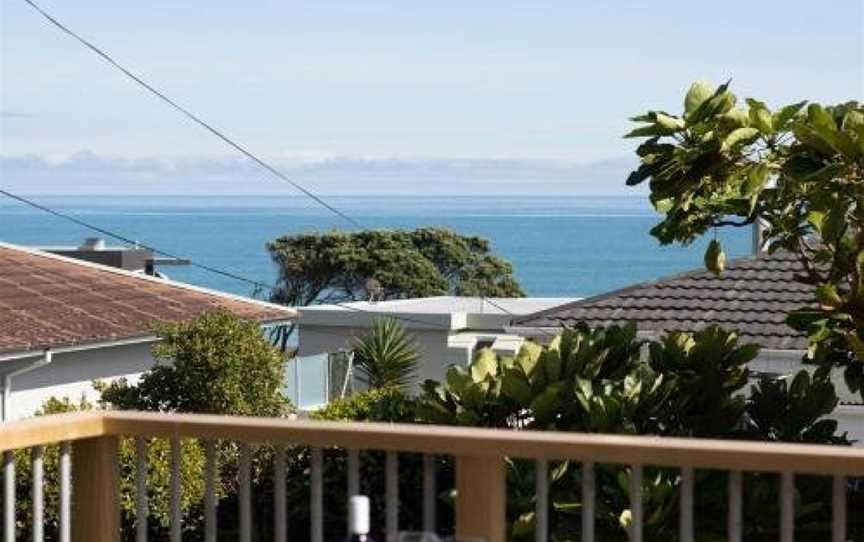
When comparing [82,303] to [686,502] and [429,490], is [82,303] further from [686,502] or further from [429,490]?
[686,502]

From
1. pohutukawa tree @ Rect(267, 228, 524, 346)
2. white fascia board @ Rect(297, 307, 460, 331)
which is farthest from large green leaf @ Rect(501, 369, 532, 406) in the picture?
pohutukawa tree @ Rect(267, 228, 524, 346)

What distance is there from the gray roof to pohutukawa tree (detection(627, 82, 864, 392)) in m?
7.99

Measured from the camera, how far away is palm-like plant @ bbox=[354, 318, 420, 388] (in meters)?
27.3

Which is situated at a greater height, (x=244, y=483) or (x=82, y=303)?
(x=244, y=483)

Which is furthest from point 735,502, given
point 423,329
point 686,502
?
point 423,329

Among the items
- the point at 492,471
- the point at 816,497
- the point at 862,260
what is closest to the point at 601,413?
the point at 816,497

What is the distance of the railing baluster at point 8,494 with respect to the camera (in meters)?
4.71

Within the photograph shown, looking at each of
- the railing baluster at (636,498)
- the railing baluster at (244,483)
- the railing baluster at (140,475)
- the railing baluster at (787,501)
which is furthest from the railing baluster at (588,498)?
the railing baluster at (140,475)

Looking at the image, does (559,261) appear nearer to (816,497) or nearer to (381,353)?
(381,353)

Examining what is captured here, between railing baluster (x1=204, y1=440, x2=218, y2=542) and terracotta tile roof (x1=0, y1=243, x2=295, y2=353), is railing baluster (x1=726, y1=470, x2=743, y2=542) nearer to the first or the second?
railing baluster (x1=204, y1=440, x2=218, y2=542)

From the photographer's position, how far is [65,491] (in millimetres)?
4816

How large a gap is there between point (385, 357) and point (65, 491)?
74.2 feet

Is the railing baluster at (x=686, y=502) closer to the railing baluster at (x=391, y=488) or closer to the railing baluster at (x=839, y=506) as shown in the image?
the railing baluster at (x=839, y=506)

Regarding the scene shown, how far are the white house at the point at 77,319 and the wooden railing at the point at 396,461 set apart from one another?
12564 millimetres
